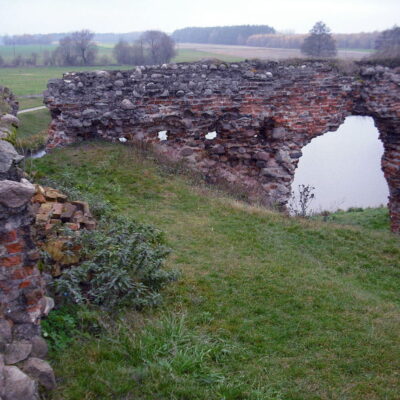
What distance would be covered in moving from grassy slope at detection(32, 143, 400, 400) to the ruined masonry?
260 mm

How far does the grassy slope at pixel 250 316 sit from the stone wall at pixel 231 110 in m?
1.98

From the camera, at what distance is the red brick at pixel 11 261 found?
3.20 m

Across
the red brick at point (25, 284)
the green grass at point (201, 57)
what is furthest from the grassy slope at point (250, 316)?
the green grass at point (201, 57)

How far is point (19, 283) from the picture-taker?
3.29 m

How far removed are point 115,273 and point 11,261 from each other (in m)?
1.28

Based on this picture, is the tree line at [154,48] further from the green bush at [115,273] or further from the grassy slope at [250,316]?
the green bush at [115,273]

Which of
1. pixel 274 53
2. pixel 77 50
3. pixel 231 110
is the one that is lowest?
pixel 231 110

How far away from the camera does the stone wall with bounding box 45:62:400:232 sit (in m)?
9.70

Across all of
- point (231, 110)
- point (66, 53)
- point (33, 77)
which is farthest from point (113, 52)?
point (231, 110)

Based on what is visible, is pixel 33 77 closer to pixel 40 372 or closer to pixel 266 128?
pixel 266 128

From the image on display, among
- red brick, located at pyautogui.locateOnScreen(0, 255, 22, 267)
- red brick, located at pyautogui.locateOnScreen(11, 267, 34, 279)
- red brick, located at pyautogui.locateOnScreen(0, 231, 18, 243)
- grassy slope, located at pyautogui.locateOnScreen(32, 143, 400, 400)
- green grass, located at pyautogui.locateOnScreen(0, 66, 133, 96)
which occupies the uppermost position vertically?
green grass, located at pyautogui.locateOnScreen(0, 66, 133, 96)

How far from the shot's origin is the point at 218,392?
129 inches

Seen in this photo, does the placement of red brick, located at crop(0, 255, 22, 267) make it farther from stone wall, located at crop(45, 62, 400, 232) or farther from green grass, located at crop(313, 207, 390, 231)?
green grass, located at crop(313, 207, 390, 231)

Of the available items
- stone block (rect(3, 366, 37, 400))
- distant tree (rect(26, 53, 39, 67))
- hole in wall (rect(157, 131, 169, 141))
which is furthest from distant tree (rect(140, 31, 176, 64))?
stone block (rect(3, 366, 37, 400))
